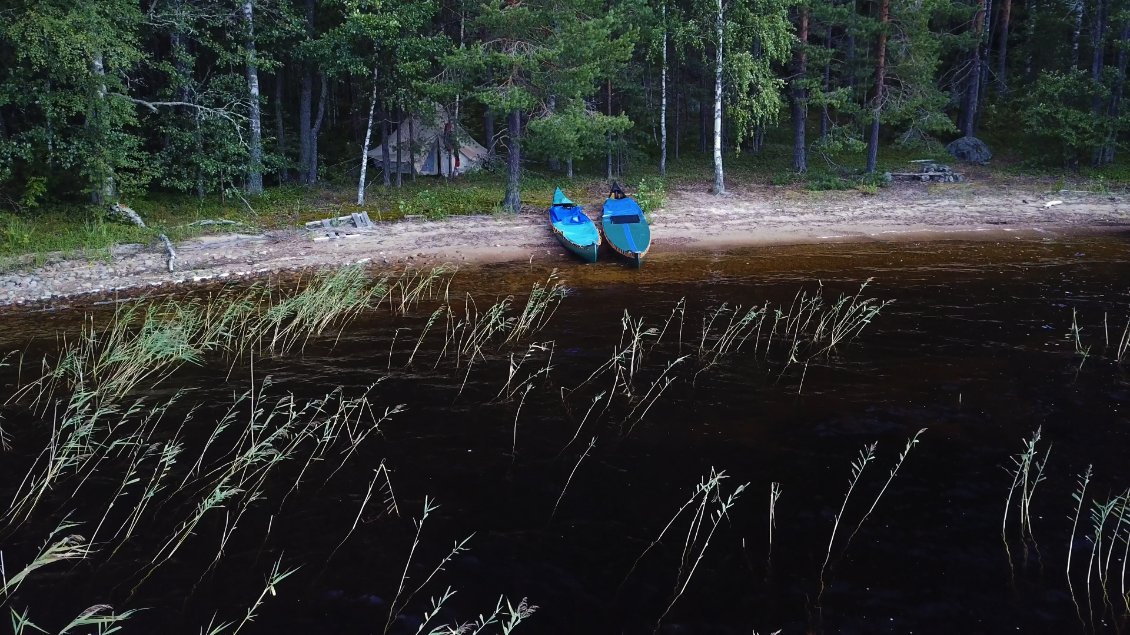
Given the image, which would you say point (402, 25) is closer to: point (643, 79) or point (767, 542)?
point (643, 79)

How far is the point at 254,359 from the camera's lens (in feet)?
34.1

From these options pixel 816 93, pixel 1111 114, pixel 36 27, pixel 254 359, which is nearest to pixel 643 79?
pixel 816 93

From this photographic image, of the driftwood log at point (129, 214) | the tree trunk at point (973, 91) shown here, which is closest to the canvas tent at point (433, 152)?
the driftwood log at point (129, 214)

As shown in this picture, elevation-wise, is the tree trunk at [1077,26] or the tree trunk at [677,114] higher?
the tree trunk at [1077,26]

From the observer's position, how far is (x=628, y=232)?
1731cm

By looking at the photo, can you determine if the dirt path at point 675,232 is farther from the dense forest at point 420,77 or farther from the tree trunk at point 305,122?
the tree trunk at point 305,122

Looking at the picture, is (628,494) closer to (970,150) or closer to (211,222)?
(211,222)

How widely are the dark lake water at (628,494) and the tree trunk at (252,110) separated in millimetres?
10467

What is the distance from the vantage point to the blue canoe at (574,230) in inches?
662

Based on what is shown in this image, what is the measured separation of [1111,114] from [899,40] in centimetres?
893

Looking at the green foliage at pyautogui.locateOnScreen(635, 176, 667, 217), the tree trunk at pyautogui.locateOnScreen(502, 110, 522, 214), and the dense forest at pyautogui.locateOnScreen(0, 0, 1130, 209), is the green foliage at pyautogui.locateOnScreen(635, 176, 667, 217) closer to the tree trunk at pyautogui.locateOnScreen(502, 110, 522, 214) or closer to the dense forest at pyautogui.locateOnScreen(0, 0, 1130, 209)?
the dense forest at pyautogui.locateOnScreen(0, 0, 1130, 209)

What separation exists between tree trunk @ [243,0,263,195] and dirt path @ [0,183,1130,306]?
3.38 metres

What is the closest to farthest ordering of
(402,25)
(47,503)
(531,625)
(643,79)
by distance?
(531,625)
(47,503)
(402,25)
(643,79)

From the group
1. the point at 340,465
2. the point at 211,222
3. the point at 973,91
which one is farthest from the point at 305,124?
the point at 973,91
